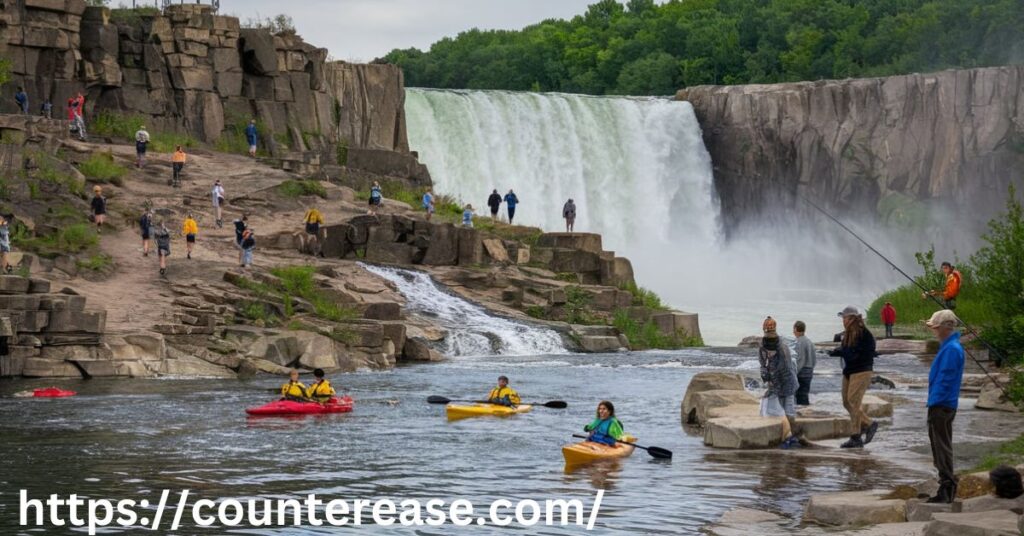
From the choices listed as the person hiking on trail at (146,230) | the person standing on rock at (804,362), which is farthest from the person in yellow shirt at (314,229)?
the person standing on rock at (804,362)

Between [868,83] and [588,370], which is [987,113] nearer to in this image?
[868,83]

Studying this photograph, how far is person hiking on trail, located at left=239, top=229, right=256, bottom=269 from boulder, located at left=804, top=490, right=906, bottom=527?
87.5ft

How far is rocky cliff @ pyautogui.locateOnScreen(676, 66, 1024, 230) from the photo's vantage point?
222ft

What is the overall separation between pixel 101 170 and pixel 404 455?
87.4 ft

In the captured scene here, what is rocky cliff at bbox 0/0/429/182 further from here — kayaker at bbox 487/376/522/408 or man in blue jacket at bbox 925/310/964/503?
man in blue jacket at bbox 925/310/964/503

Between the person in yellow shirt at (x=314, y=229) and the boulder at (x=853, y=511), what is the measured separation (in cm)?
3106

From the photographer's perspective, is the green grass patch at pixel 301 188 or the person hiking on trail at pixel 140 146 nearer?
the person hiking on trail at pixel 140 146

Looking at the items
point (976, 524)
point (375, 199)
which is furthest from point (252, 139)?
point (976, 524)

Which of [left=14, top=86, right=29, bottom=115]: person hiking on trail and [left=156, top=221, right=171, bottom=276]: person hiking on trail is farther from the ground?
[left=14, top=86, right=29, bottom=115]: person hiking on trail

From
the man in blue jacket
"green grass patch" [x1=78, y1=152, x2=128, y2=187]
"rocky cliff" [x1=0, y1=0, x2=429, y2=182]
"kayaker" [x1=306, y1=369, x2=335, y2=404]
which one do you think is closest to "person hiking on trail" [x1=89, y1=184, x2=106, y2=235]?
"green grass patch" [x1=78, y1=152, x2=128, y2=187]

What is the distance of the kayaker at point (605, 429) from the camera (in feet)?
72.6

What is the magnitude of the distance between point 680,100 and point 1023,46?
59.5 feet

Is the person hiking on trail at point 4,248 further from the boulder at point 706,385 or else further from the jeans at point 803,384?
the jeans at point 803,384

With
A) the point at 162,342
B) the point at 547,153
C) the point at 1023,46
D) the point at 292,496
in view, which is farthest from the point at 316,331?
the point at 1023,46
